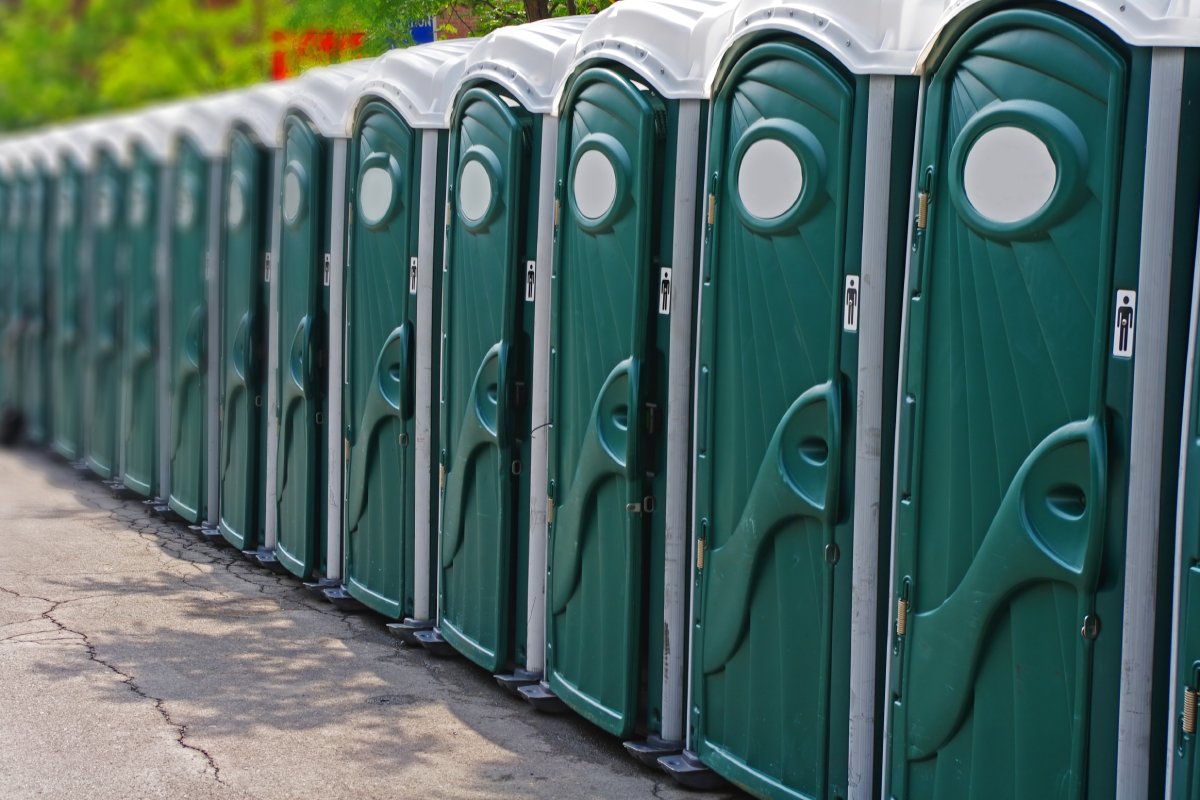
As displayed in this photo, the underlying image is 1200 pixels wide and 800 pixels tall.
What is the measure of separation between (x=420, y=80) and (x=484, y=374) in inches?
53.3

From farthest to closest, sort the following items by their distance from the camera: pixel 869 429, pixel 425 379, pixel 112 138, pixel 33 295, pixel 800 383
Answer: pixel 33 295 → pixel 112 138 → pixel 425 379 → pixel 800 383 → pixel 869 429

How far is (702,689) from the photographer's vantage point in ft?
16.6

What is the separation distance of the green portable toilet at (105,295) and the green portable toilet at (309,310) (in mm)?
3193

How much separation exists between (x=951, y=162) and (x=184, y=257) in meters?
6.57

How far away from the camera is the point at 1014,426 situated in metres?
3.86

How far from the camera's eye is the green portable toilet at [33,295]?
12.9 meters

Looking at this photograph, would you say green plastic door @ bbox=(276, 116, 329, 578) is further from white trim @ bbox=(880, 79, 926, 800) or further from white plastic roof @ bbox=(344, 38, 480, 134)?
white trim @ bbox=(880, 79, 926, 800)

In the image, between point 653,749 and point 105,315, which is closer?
point 653,749

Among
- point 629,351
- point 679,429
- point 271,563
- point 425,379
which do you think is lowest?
point 271,563

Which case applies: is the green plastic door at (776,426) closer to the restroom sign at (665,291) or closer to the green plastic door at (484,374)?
the restroom sign at (665,291)

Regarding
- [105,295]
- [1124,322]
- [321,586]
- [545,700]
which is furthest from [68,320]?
[1124,322]

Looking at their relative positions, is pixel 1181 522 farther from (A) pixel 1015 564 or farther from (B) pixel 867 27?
(B) pixel 867 27

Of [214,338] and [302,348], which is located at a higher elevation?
[302,348]

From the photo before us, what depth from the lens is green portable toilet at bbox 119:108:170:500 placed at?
401 inches
